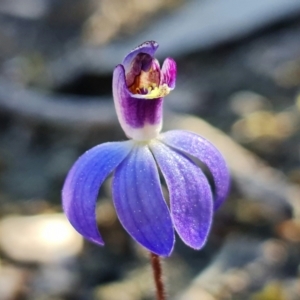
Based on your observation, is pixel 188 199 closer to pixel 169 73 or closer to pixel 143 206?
pixel 143 206

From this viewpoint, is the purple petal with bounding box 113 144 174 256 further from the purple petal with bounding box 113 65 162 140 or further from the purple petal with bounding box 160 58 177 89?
the purple petal with bounding box 160 58 177 89

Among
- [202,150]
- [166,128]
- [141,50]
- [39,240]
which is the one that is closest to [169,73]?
[141,50]

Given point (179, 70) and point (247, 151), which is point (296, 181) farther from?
point (179, 70)

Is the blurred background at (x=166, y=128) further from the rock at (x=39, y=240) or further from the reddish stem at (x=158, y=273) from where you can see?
the reddish stem at (x=158, y=273)

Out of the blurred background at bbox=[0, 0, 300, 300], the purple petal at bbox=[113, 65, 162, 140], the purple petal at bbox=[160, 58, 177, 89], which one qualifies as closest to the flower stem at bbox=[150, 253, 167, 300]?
the purple petal at bbox=[113, 65, 162, 140]

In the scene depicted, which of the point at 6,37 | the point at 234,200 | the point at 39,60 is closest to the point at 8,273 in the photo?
the point at 234,200

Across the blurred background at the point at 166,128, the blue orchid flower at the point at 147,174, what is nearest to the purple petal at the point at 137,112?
the blue orchid flower at the point at 147,174
